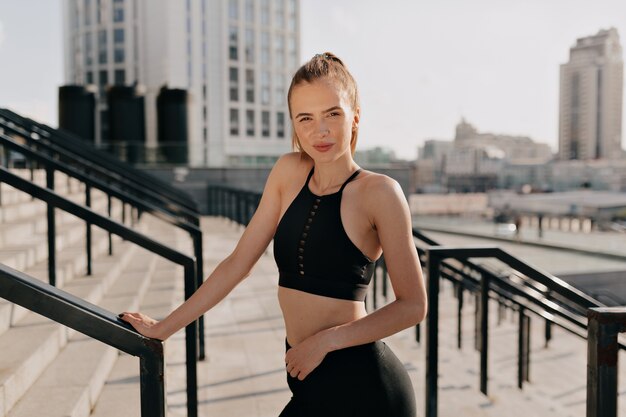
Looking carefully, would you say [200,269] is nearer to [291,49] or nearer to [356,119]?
[356,119]

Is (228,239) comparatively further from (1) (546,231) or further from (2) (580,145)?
(2) (580,145)

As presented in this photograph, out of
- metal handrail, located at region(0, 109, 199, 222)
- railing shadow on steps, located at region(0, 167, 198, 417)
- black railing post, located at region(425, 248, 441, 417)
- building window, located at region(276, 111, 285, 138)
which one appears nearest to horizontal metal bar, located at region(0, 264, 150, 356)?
railing shadow on steps, located at region(0, 167, 198, 417)

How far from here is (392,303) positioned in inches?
56.9

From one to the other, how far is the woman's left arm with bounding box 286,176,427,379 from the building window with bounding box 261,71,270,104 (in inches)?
2625

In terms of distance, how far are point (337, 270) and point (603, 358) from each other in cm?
94

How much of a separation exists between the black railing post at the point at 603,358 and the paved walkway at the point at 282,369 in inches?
71.7

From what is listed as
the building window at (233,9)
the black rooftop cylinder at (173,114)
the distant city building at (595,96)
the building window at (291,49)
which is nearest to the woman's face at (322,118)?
the black rooftop cylinder at (173,114)

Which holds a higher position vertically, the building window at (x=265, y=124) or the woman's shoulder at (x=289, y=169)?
the building window at (x=265, y=124)

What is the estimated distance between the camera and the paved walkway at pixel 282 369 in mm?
3623

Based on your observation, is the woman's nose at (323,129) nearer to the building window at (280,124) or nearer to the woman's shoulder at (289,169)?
the woman's shoulder at (289,169)

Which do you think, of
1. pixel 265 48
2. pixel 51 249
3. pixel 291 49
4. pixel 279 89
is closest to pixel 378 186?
pixel 51 249

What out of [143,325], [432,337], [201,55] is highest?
[201,55]

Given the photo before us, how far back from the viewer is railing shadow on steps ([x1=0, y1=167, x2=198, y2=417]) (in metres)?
2.76

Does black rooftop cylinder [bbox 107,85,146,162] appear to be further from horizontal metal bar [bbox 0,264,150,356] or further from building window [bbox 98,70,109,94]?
building window [bbox 98,70,109,94]
